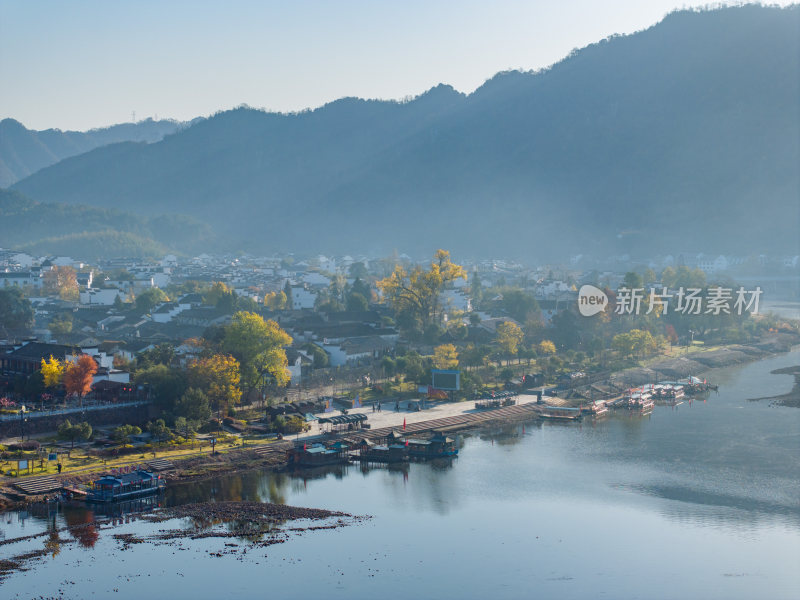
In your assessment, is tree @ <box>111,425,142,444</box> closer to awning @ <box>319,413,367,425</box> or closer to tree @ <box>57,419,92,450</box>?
tree @ <box>57,419,92,450</box>

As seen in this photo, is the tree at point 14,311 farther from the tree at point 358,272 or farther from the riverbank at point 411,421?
the tree at point 358,272

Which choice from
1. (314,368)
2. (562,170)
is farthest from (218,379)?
(562,170)

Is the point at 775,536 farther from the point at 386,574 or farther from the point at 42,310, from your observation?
the point at 42,310

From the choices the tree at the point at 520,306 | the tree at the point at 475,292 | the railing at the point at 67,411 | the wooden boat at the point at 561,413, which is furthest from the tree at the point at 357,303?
the railing at the point at 67,411

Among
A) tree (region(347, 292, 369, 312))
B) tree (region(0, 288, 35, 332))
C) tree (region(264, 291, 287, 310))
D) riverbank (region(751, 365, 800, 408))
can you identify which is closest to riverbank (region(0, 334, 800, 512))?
riverbank (region(751, 365, 800, 408))

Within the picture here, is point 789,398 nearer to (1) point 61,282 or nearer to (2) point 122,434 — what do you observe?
(2) point 122,434

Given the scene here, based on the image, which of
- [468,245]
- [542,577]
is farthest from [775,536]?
[468,245]
